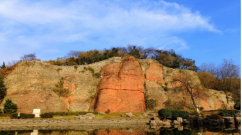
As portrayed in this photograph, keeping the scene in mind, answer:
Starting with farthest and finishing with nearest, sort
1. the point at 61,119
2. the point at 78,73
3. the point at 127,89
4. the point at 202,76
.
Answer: the point at 202,76, the point at 78,73, the point at 127,89, the point at 61,119

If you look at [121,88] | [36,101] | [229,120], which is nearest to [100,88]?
[121,88]

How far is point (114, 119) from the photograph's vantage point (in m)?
28.1

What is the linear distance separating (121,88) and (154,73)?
29.8ft

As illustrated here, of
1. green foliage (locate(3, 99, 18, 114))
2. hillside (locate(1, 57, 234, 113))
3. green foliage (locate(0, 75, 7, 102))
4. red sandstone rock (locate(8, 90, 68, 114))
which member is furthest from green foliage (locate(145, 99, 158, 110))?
green foliage (locate(0, 75, 7, 102))

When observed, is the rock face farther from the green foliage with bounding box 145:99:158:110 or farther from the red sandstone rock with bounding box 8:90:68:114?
the red sandstone rock with bounding box 8:90:68:114

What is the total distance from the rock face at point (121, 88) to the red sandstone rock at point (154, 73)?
89.2 inches

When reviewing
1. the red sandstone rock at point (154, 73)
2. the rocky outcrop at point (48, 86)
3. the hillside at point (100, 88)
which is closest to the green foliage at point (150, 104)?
the hillside at point (100, 88)

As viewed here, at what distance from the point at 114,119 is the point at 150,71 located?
57.6ft

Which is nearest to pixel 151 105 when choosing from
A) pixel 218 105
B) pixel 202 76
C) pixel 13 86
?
pixel 218 105

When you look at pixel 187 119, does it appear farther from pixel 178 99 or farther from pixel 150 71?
pixel 150 71

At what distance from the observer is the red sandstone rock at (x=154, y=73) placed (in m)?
42.8

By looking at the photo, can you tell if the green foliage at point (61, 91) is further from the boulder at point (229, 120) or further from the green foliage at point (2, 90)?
the boulder at point (229, 120)

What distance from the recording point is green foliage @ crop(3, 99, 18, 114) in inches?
1216

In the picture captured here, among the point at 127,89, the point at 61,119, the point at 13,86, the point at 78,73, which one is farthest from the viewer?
the point at 78,73
